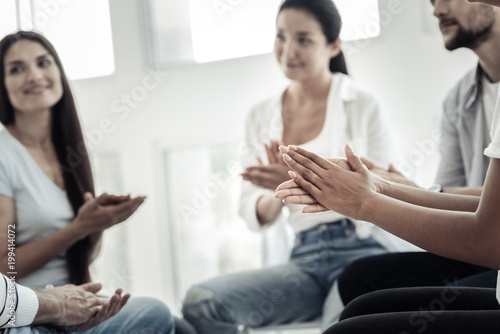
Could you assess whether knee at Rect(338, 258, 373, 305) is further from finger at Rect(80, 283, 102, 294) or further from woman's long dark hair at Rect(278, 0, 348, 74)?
woman's long dark hair at Rect(278, 0, 348, 74)

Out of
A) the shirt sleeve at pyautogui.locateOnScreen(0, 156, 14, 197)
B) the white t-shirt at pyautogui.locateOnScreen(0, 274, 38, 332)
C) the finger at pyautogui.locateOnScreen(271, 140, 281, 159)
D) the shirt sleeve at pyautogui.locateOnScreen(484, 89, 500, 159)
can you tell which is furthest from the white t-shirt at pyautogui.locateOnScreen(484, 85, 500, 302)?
the shirt sleeve at pyautogui.locateOnScreen(0, 156, 14, 197)

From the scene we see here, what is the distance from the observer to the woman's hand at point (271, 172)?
1.67 m

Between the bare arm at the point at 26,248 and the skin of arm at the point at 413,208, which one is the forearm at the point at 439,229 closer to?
the skin of arm at the point at 413,208

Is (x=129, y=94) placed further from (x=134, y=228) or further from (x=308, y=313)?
(x=308, y=313)

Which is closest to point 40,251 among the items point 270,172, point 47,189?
point 47,189

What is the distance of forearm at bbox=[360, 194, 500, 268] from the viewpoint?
0.85 m

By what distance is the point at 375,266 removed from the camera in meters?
1.43

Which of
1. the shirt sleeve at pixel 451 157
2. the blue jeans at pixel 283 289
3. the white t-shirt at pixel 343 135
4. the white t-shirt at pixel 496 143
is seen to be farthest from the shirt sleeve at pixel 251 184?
the white t-shirt at pixel 496 143

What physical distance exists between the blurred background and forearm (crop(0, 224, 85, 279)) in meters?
0.92

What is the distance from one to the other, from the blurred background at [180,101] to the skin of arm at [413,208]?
103 cm

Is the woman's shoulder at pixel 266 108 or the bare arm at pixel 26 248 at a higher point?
the woman's shoulder at pixel 266 108

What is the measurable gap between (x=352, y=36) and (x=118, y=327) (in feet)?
4.50

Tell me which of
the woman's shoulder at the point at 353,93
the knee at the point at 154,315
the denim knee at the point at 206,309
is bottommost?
the denim knee at the point at 206,309

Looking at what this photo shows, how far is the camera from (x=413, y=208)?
958 millimetres
